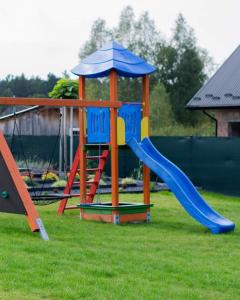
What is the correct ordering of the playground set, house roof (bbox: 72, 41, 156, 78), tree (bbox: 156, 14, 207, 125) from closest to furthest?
the playground set
house roof (bbox: 72, 41, 156, 78)
tree (bbox: 156, 14, 207, 125)

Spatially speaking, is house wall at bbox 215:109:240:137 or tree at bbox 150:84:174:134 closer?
house wall at bbox 215:109:240:137

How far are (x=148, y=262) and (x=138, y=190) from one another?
9.87 meters

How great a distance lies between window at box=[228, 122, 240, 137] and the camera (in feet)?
81.9

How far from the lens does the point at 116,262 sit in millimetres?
8273

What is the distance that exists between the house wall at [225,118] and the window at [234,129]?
0.33 ft

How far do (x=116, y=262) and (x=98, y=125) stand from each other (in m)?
5.06

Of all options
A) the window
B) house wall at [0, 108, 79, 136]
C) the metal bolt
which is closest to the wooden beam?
the metal bolt

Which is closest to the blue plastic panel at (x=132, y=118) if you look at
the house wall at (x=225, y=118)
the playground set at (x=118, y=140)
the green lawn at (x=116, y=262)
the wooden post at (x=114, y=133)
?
the playground set at (x=118, y=140)

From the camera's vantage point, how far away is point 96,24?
192ft

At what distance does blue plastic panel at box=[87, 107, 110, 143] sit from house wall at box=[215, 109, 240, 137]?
40.3ft

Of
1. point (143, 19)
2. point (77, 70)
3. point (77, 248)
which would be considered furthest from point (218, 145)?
point (143, 19)

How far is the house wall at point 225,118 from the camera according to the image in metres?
24.8

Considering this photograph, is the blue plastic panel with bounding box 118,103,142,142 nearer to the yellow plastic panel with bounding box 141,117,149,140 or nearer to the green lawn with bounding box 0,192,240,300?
the yellow plastic panel with bounding box 141,117,149,140

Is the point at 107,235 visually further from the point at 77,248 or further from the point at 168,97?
the point at 168,97
